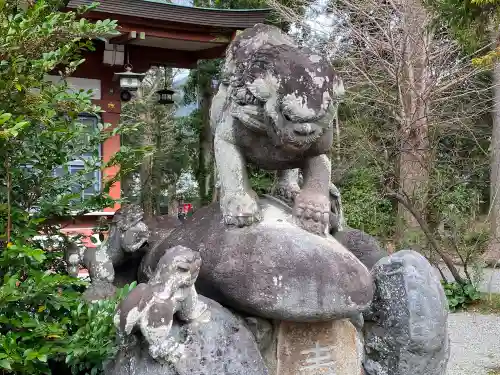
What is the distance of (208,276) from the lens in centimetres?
175

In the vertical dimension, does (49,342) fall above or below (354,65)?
below

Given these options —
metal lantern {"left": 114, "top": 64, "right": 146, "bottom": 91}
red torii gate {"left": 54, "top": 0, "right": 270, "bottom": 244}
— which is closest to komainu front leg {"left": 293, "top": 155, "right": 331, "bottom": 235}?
red torii gate {"left": 54, "top": 0, "right": 270, "bottom": 244}

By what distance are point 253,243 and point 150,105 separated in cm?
1238

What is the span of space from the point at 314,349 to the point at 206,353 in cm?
42

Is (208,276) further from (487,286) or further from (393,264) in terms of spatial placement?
(487,286)

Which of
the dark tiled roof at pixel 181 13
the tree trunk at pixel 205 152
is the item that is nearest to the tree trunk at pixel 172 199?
the tree trunk at pixel 205 152

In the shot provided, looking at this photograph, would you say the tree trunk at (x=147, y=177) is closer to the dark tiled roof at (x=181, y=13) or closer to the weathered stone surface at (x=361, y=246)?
the dark tiled roof at (x=181, y=13)

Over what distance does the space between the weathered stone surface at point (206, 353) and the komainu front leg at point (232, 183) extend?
31 cm

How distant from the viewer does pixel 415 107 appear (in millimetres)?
7602

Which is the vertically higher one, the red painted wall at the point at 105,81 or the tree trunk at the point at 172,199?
the red painted wall at the point at 105,81

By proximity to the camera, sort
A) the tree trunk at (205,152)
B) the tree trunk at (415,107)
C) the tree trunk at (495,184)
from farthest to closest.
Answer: the tree trunk at (205,152) < the tree trunk at (495,184) < the tree trunk at (415,107)

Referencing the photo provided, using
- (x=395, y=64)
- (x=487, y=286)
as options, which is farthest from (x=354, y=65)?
(x=487, y=286)

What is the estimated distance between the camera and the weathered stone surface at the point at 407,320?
1.78m

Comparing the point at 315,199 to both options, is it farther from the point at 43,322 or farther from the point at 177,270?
the point at 43,322
